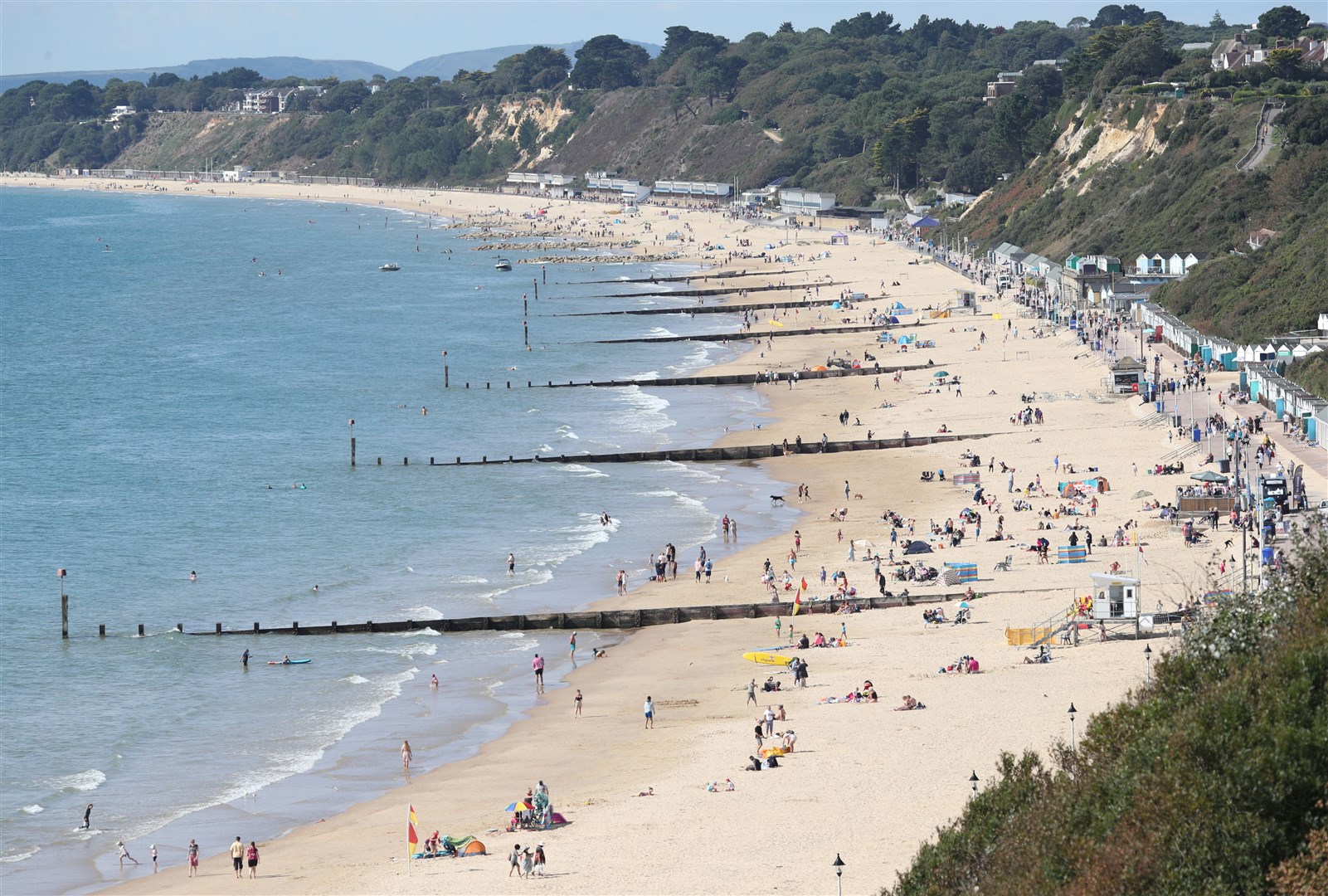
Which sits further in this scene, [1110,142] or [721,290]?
[721,290]

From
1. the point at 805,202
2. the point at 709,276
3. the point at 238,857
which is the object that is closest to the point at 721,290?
the point at 709,276

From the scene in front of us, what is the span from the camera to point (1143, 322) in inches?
2923

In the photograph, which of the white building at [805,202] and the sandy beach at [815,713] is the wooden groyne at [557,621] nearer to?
the sandy beach at [815,713]

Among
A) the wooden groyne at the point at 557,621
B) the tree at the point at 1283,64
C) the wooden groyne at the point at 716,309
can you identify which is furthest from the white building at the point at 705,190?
the wooden groyne at the point at 557,621

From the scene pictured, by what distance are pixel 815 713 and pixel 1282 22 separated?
134 metres

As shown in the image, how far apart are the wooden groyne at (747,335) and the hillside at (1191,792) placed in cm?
7028

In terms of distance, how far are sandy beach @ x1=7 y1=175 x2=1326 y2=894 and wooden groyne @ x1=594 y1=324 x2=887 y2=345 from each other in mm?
29627

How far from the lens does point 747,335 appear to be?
90.6m

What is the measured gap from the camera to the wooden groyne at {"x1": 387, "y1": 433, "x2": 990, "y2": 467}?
58312 millimetres

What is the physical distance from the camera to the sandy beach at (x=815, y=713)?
83.0 ft

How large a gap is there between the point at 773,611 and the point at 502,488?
697 inches

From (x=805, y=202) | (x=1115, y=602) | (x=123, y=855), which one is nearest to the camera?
(x=123, y=855)

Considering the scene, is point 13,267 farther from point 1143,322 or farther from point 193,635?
point 193,635

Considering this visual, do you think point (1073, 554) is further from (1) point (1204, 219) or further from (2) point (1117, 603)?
(1) point (1204, 219)
